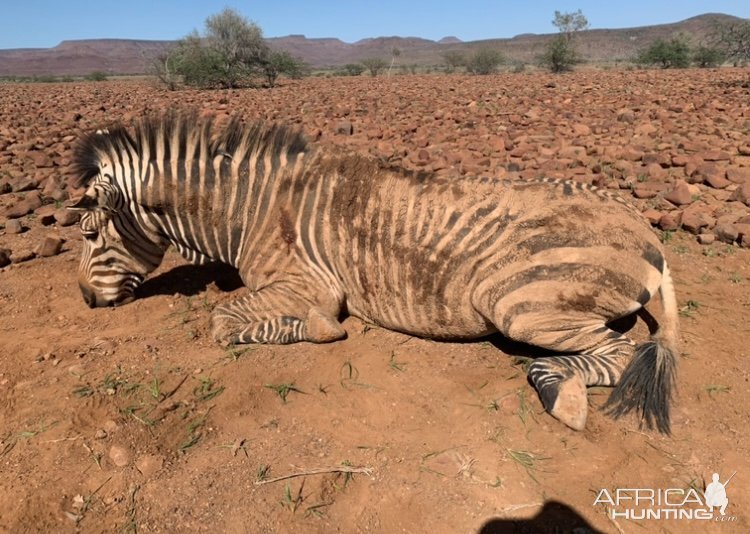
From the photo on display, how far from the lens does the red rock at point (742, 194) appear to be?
6340mm

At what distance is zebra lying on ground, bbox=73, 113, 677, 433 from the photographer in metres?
3.54

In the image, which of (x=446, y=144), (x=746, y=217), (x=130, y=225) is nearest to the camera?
(x=130, y=225)

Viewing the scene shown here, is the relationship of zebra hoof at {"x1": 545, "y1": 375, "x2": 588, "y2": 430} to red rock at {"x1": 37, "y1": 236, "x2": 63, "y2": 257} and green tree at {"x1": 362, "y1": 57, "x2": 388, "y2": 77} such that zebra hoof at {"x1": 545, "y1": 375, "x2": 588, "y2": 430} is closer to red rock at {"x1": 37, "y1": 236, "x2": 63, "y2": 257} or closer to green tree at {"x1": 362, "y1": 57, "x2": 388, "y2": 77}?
red rock at {"x1": 37, "y1": 236, "x2": 63, "y2": 257}

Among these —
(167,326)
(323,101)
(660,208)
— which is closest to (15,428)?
(167,326)

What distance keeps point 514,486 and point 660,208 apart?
4773mm

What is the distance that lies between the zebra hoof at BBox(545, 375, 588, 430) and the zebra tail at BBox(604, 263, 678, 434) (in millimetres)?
273

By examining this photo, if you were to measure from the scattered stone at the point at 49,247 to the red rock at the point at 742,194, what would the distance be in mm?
7896

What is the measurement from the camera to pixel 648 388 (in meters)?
3.36

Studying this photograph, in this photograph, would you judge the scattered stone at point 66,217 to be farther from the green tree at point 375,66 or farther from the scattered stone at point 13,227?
the green tree at point 375,66

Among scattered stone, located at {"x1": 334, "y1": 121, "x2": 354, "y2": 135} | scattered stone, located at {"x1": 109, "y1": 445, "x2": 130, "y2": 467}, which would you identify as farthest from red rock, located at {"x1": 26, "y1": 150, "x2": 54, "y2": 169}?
scattered stone, located at {"x1": 109, "y1": 445, "x2": 130, "y2": 467}

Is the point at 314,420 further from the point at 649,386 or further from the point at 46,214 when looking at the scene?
the point at 46,214

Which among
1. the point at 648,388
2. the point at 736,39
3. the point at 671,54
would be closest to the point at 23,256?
the point at 648,388

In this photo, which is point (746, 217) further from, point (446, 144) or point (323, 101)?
point (323, 101)

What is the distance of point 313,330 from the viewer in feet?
13.7
